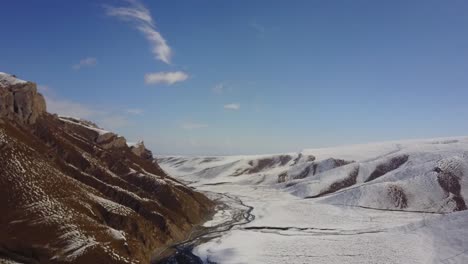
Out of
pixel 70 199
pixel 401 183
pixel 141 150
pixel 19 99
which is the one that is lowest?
pixel 401 183

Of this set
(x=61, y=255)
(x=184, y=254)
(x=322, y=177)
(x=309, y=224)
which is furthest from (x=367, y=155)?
(x=61, y=255)

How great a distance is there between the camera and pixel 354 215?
95.2 metres

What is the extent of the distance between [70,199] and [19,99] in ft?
100

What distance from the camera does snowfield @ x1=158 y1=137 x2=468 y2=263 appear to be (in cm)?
5881

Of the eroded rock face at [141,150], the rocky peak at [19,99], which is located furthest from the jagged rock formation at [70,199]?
the eroded rock face at [141,150]

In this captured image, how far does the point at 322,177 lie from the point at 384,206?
1682 inches

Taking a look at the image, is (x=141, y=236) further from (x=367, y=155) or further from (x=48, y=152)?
(x=367, y=155)

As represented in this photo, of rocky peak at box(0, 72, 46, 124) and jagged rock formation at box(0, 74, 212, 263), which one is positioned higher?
rocky peak at box(0, 72, 46, 124)

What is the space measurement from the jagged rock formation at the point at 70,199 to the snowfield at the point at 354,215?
33.4 ft

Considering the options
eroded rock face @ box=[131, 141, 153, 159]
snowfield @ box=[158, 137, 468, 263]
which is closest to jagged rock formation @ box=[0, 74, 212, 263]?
snowfield @ box=[158, 137, 468, 263]

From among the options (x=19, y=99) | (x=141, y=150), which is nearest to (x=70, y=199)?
(x=19, y=99)

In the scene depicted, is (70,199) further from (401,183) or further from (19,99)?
(401,183)

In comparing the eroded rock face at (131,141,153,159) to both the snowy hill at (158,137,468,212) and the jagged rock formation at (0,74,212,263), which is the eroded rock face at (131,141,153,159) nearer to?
the jagged rock formation at (0,74,212,263)

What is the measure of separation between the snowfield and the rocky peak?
39827 millimetres
